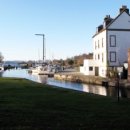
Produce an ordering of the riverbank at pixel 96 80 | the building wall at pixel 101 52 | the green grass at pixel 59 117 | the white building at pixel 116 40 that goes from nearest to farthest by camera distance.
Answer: the green grass at pixel 59 117, the riverbank at pixel 96 80, the white building at pixel 116 40, the building wall at pixel 101 52

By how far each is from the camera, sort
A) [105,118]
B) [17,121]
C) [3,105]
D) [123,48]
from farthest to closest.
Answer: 1. [123,48]
2. [3,105]
3. [105,118]
4. [17,121]

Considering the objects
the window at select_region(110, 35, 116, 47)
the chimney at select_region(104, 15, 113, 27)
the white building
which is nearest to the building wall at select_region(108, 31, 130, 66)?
the white building

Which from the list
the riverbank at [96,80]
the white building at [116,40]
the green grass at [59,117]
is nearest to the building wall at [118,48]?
the white building at [116,40]

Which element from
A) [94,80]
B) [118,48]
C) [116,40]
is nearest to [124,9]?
[116,40]

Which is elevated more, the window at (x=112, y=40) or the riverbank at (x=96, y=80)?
the window at (x=112, y=40)

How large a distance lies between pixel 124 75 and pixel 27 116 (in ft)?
163

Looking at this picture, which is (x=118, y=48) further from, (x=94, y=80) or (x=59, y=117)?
(x=59, y=117)

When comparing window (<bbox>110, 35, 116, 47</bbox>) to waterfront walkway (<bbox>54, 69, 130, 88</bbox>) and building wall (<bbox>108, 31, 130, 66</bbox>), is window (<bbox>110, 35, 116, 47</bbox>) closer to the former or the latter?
building wall (<bbox>108, 31, 130, 66</bbox>)

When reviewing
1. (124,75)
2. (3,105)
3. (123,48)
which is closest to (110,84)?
(124,75)

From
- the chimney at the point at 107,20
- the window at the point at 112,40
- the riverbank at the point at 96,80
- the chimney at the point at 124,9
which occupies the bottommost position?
the riverbank at the point at 96,80

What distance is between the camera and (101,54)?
72.4 metres

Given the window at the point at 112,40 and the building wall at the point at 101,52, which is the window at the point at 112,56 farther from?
the window at the point at 112,40

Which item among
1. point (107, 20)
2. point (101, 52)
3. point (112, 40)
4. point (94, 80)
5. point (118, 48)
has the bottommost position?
point (94, 80)

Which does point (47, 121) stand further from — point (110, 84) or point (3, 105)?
point (110, 84)
